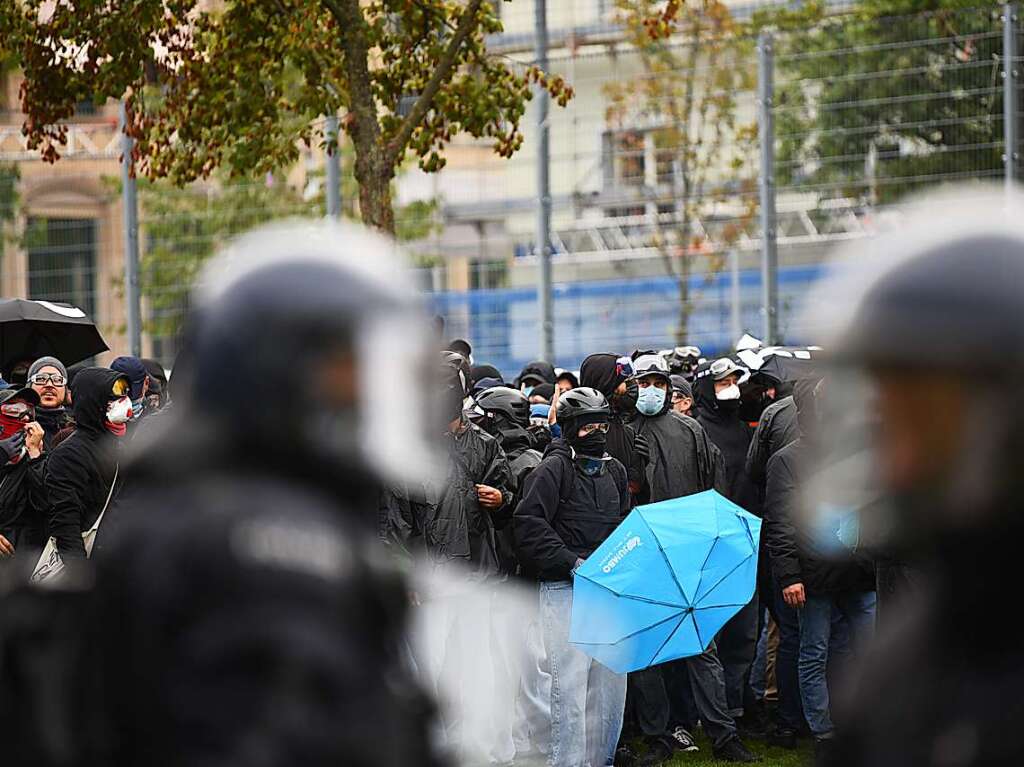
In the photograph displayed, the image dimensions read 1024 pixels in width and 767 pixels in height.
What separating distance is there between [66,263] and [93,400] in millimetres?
7651

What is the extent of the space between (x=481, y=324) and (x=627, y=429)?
5150 mm

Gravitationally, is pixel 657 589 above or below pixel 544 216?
below

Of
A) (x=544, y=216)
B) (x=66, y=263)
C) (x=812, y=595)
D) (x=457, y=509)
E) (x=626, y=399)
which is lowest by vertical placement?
(x=812, y=595)

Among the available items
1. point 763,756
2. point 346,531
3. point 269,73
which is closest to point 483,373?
point 269,73

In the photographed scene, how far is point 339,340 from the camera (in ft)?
7.41

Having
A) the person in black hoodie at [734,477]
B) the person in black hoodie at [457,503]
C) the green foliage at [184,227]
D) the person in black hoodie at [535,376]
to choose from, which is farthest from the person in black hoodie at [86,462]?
the green foliage at [184,227]

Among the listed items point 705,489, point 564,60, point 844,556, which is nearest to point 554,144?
point 564,60

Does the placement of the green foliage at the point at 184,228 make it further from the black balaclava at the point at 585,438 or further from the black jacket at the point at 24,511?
the black balaclava at the point at 585,438

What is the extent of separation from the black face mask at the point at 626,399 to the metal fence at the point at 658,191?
366 centimetres

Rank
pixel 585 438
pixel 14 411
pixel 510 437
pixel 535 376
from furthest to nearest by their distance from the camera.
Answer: pixel 535 376, pixel 510 437, pixel 14 411, pixel 585 438

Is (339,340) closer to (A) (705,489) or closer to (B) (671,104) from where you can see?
(A) (705,489)

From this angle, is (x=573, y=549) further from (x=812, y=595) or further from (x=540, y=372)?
(x=540, y=372)

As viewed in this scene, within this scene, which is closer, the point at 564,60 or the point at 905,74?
the point at 905,74

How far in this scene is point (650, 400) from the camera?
9727 millimetres
